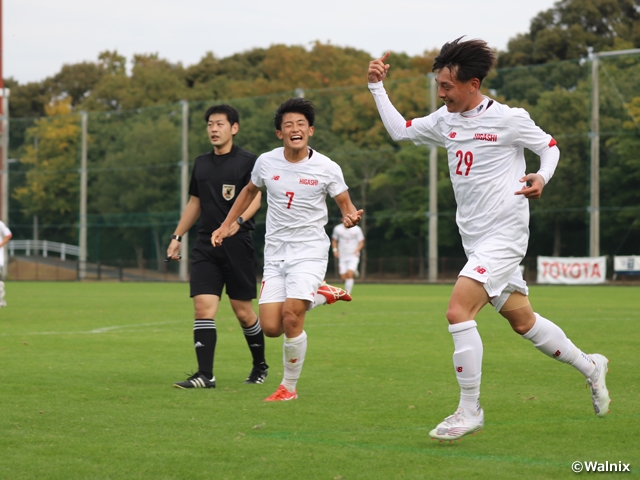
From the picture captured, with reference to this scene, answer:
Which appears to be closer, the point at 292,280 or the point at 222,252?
the point at 292,280

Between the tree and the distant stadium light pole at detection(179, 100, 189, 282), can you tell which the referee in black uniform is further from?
the tree

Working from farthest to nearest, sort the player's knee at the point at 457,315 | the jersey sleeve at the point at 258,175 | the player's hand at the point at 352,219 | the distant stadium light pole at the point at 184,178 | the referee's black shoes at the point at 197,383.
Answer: the distant stadium light pole at the point at 184,178 < the referee's black shoes at the point at 197,383 < the jersey sleeve at the point at 258,175 < the player's hand at the point at 352,219 < the player's knee at the point at 457,315

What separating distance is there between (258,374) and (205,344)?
1.71ft

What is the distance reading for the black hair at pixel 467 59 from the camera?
600 cm

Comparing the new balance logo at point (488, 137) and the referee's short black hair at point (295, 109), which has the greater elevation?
the referee's short black hair at point (295, 109)

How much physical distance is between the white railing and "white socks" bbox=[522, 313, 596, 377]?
136 ft

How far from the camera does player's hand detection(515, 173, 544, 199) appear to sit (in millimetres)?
5629

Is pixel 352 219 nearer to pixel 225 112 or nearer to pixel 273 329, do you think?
pixel 273 329

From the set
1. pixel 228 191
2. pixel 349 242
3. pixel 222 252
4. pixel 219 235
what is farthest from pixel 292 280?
pixel 349 242

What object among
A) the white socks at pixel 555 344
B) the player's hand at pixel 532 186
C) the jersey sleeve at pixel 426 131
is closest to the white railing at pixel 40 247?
the jersey sleeve at pixel 426 131

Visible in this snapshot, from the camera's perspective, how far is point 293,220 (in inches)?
309

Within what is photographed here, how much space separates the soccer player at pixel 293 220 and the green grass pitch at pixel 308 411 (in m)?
0.62

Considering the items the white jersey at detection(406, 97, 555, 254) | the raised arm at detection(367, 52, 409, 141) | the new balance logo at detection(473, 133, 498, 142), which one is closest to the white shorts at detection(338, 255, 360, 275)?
the raised arm at detection(367, 52, 409, 141)

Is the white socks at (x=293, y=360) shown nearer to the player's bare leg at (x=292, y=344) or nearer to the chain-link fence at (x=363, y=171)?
the player's bare leg at (x=292, y=344)
